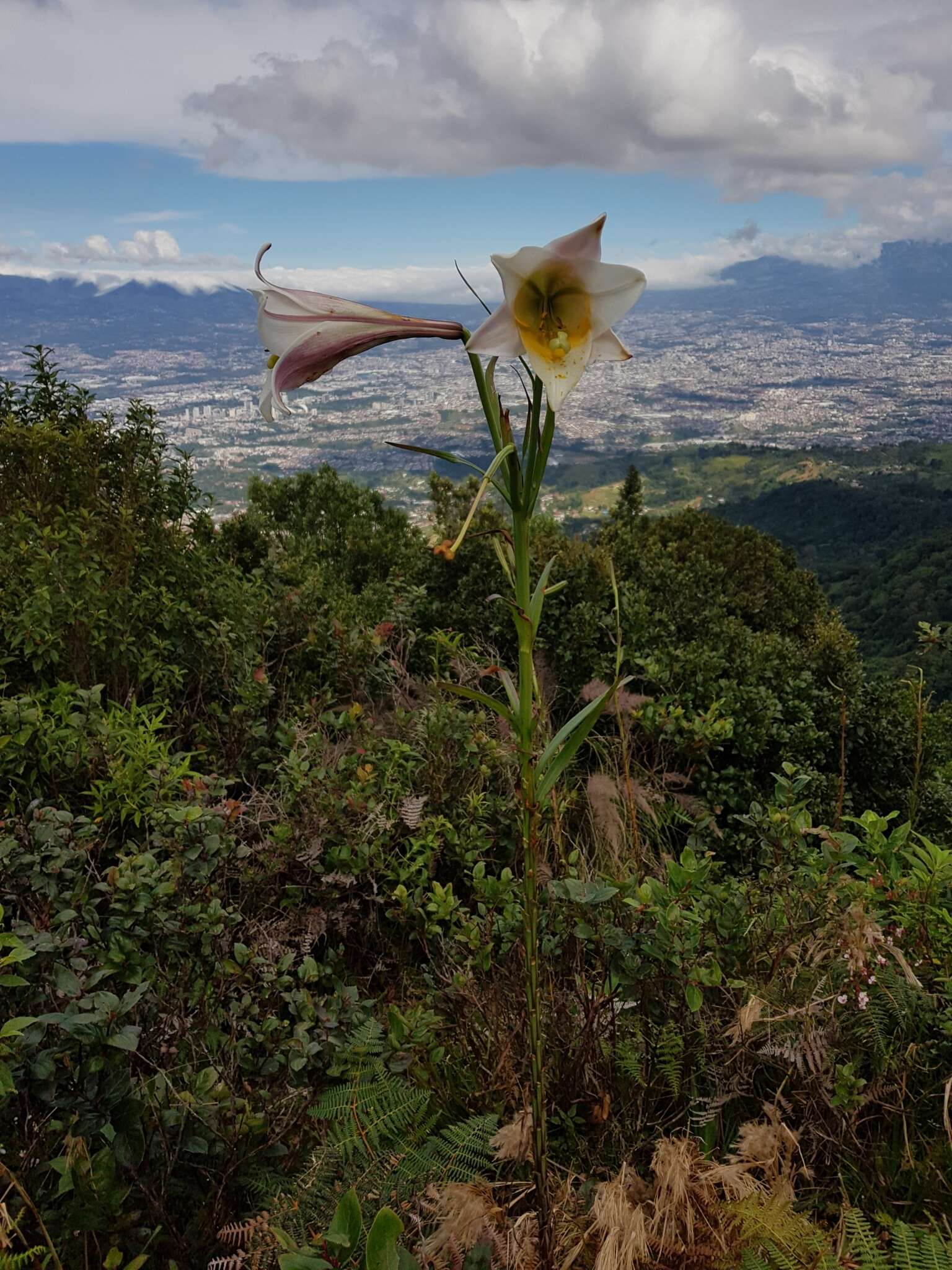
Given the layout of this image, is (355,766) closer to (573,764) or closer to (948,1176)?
(573,764)

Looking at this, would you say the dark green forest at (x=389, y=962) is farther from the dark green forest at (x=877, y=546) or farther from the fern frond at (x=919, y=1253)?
the dark green forest at (x=877, y=546)

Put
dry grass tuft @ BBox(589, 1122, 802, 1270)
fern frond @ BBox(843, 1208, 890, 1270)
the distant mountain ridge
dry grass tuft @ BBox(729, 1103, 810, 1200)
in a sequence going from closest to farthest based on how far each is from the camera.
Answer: fern frond @ BBox(843, 1208, 890, 1270) < dry grass tuft @ BBox(589, 1122, 802, 1270) < dry grass tuft @ BBox(729, 1103, 810, 1200) < the distant mountain ridge

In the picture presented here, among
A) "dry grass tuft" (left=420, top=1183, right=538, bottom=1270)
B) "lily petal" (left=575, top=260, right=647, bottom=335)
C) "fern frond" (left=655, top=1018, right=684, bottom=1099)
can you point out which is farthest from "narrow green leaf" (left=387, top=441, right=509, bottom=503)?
"fern frond" (left=655, top=1018, right=684, bottom=1099)

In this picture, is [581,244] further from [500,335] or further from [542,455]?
[542,455]

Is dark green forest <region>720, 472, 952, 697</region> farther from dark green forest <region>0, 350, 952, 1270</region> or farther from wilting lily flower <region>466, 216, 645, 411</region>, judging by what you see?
wilting lily flower <region>466, 216, 645, 411</region>

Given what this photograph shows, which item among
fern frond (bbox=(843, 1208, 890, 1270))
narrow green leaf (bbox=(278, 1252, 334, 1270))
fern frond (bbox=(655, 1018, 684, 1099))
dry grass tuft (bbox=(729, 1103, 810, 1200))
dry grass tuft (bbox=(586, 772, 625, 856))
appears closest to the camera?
narrow green leaf (bbox=(278, 1252, 334, 1270))

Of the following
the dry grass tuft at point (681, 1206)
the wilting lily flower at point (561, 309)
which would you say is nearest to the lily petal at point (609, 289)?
the wilting lily flower at point (561, 309)

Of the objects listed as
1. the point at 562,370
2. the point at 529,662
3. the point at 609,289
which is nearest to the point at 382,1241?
the point at 529,662
